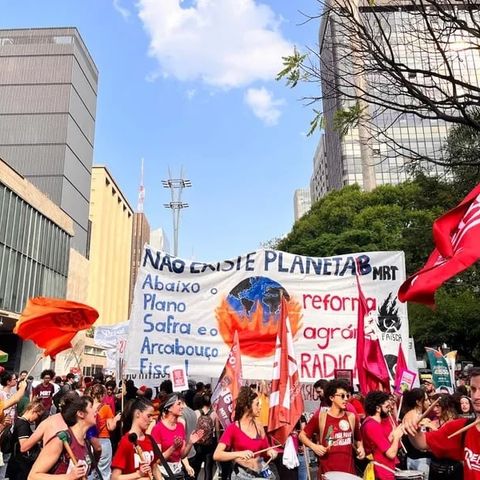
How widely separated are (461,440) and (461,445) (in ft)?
0.10

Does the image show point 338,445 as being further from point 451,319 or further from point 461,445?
point 451,319

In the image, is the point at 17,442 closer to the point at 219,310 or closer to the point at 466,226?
the point at 219,310

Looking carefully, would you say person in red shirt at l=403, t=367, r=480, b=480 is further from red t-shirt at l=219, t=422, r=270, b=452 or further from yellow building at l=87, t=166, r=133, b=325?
yellow building at l=87, t=166, r=133, b=325

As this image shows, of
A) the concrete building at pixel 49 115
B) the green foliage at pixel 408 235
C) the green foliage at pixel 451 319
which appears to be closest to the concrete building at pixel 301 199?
the concrete building at pixel 49 115

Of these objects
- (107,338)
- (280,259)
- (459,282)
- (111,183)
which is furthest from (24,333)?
(111,183)

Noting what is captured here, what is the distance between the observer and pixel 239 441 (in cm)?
481

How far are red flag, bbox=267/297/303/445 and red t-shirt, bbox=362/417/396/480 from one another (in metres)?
0.70

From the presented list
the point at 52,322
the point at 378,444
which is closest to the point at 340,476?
the point at 378,444

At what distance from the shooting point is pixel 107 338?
2112cm

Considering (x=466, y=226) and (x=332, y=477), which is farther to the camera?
(x=332, y=477)

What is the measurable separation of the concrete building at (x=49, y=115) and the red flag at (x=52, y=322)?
38808 mm

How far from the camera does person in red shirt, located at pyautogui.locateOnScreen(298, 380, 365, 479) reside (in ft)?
17.5

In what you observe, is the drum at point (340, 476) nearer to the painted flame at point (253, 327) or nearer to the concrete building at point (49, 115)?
the painted flame at point (253, 327)

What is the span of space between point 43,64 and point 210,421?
49.3 metres
